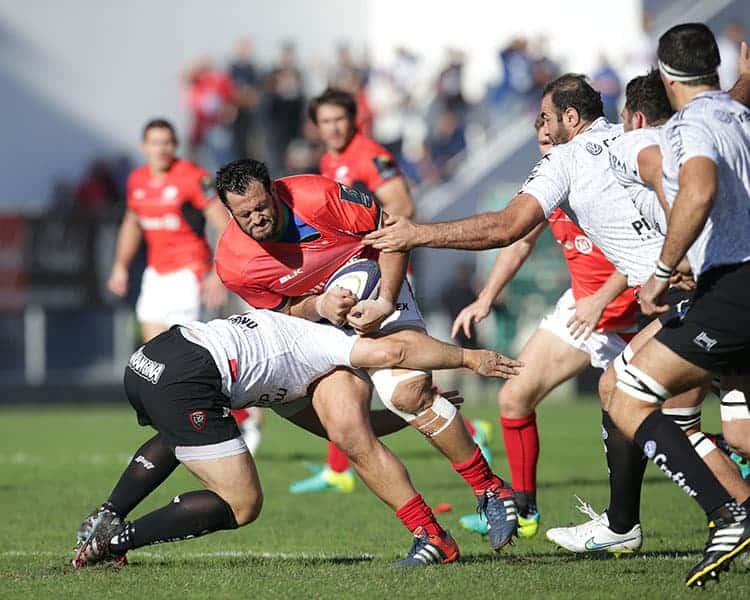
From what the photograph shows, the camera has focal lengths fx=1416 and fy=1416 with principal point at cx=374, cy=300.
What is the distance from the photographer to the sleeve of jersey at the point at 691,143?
583cm

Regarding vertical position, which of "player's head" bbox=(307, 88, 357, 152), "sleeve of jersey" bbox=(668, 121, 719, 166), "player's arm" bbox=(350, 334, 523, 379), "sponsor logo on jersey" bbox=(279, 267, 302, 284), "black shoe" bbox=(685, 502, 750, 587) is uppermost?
"sleeve of jersey" bbox=(668, 121, 719, 166)

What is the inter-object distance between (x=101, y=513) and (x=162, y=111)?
21.9m

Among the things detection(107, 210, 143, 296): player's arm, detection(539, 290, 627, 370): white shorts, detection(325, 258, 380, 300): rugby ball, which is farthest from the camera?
detection(107, 210, 143, 296): player's arm

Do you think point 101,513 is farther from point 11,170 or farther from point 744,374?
point 11,170

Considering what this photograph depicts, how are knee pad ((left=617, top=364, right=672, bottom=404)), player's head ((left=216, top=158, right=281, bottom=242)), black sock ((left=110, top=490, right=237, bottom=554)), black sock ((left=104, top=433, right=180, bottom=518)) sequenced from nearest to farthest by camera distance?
knee pad ((left=617, top=364, right=672, bottom=404)) → black sock ((left=110, top=490, right=237, bottom=554)) → player's head ((left=216, top=158, right=281, bottom=242)) → black sock ((left=104, top=433, right=180, bottom=518))

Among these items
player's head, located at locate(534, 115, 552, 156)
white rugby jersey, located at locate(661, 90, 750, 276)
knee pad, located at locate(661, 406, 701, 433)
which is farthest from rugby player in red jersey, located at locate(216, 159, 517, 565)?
white rugby jersey, located at locate(661, 90, 750, 276)

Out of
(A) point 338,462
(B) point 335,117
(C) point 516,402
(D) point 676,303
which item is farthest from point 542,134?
(A) point 338,462

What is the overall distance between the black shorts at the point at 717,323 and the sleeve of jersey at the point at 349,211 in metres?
1.94

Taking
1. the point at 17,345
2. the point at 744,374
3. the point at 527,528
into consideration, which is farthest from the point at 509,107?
the point at 744,374

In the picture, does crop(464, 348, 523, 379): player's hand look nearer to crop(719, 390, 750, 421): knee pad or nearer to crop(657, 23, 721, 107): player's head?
crop(719, 390, 750, 421): knee pad

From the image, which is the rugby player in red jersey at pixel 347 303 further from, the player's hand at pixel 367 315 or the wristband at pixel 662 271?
the wristband at pixel 662 271

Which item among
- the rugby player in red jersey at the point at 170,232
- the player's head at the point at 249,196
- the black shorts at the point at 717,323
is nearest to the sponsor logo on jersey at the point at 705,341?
the black shorts at the point at 717,323

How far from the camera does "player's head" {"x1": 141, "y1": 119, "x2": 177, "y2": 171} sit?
12227 mm

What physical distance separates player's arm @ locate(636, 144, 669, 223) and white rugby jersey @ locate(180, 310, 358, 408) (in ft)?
5.57
